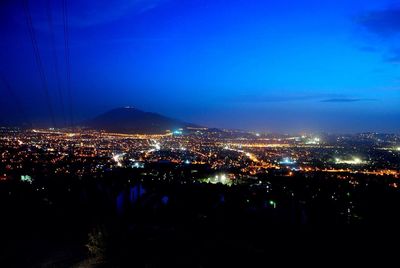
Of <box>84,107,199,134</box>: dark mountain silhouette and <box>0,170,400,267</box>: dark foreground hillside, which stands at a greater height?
<box>84,107,199,134</box>: dark mountain silhouette

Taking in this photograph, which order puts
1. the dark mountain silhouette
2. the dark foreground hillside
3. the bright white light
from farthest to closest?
1. the dark mountain silhouette
2. the bright white light
3. the dark foreground hillside

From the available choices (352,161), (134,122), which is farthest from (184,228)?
(134,122)

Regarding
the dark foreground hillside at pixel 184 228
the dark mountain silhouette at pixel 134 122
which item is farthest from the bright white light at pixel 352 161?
the dark mountain silhouette at pixel 134 122

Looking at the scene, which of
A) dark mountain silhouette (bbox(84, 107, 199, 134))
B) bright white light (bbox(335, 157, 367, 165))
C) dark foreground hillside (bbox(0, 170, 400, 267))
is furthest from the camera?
dark mountain silhouette (bbox(84, 107, 199, 134))

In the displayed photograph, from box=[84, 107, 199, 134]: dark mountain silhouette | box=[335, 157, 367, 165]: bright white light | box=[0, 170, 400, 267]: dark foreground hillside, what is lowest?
box=[335, 157, 367, 165]: bright white light

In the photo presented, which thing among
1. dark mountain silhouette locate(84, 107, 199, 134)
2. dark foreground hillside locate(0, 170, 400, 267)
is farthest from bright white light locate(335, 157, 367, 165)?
dark mountain silhouette locate(84, 107, 199, 134)

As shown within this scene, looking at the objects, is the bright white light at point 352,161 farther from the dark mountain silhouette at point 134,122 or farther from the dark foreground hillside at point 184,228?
the dark mountain silhouette at point 134,122

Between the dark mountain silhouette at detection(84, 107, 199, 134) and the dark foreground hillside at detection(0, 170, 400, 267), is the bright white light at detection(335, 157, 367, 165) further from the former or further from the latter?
the dark mountain silhouette at detection(84, 107, 199, 134)

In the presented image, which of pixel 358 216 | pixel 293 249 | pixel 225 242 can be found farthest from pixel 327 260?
pixel 358 216

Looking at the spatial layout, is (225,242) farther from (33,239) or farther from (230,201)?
(230,201)
